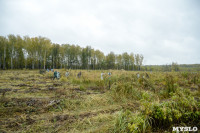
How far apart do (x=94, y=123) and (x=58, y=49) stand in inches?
1807

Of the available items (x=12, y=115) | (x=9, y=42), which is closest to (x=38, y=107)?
(x=12, y=115)

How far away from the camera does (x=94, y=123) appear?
2609mm

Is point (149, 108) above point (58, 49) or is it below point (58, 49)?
below

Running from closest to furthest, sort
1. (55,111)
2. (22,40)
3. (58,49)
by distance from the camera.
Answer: (55,111)
(22,40)
(58,49)

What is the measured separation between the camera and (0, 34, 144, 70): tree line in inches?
1256

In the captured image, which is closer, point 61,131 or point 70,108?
point 61,131

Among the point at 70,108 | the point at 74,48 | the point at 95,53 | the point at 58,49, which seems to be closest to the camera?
the point at 70,108

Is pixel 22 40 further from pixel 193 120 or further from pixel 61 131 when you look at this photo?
pixel 193 120

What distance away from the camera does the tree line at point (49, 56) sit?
1256 inches

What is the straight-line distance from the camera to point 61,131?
2.28 metres


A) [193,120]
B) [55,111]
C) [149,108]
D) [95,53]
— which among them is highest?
[95,53]

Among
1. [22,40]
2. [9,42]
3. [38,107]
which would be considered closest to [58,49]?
[22,40]

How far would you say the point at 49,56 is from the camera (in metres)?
43.2

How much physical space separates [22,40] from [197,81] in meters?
46.4
